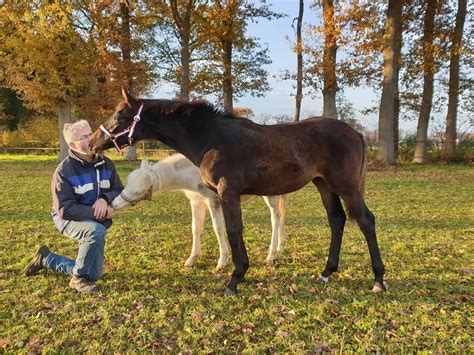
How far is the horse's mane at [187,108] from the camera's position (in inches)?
157

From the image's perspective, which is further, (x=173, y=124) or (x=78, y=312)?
(x=173, y=124)

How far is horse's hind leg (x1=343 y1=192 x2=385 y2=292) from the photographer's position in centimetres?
410

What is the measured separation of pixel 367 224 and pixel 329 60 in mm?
16361

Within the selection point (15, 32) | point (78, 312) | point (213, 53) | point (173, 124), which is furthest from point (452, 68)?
point (15, 32)

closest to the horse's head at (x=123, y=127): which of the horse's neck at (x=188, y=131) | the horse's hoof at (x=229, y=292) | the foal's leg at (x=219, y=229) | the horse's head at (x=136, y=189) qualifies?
the horse's neck at (x=188, y=131)

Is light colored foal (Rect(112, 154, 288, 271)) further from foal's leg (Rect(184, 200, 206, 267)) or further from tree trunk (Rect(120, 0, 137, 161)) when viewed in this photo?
tree trunk (Rect(120, 0, 137, 161))

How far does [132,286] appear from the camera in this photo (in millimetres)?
4340

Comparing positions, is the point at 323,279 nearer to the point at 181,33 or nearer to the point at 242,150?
the point at 242,150

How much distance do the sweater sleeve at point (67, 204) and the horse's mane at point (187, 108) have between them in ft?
4.21

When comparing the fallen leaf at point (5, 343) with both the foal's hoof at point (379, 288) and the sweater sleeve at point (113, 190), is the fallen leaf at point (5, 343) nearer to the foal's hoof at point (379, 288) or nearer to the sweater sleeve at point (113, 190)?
the sweater sleeve at point (113, 190)

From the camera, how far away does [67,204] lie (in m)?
3.96

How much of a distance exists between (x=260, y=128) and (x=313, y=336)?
2.17 m

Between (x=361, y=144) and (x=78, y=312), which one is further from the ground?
(x=361, y=144)

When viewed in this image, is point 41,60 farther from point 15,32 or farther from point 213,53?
point 213,53
